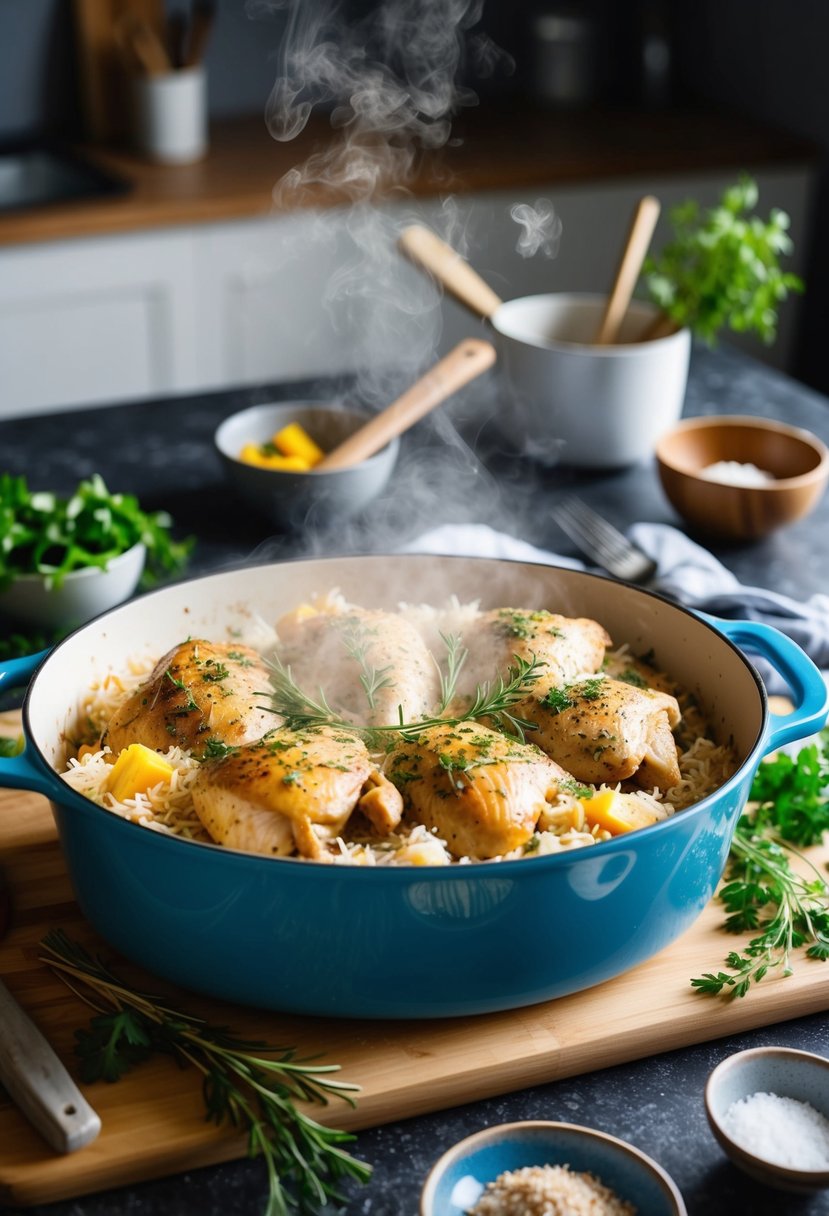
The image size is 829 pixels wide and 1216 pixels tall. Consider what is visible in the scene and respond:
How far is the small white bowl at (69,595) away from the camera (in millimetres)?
1985

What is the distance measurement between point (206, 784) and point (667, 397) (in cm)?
147

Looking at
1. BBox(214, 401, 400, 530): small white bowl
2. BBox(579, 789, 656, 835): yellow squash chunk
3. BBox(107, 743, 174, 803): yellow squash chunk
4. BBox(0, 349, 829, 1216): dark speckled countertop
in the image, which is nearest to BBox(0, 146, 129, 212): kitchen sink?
BBox(0, 349, 829, 1216): dark speckled countertop

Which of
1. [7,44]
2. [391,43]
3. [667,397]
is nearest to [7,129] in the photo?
[7,44]

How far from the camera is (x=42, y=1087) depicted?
1.18 meters

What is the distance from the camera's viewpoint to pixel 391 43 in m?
5.00

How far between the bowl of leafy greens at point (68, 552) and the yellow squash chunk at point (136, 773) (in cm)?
64

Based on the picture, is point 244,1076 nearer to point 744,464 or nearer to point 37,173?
point 744,464

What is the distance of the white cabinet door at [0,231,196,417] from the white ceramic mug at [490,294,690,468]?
63.5 inches

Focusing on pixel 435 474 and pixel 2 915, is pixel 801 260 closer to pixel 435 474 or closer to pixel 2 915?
pixel 435 474

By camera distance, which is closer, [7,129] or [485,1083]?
[485,1083]

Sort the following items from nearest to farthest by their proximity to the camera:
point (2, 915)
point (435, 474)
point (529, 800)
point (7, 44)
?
point (529, 800) → point (2, 915) → point (435, 474) → point (7, 44)

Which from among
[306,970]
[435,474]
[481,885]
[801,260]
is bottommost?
[801,260]

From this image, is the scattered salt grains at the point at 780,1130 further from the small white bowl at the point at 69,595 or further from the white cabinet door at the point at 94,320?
the white cabinet door at the point at 94,320

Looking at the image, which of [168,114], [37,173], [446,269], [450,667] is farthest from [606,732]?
[37,173]
